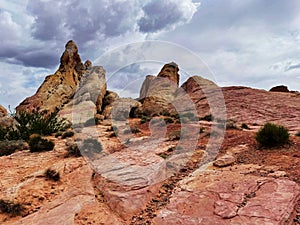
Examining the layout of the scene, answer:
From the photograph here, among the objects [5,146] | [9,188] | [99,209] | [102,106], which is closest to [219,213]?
[99,209]

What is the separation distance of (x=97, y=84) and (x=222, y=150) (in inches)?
1223

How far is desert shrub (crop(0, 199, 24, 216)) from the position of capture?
7.05m

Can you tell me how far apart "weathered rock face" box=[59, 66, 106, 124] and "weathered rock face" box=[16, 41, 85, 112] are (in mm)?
1880

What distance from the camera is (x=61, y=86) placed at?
41.4m

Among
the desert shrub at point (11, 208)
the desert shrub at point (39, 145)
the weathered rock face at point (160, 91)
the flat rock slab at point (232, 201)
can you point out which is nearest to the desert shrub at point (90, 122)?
the weathered rock face at point (160, 91)

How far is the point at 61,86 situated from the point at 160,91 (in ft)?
51.7

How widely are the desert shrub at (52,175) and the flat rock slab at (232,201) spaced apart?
154 inches

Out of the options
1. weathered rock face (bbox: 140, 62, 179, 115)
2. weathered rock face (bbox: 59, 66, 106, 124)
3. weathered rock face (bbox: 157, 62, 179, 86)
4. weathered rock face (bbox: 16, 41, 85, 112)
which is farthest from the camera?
weathered rock face (bbox: 157, 62, 179, 86)

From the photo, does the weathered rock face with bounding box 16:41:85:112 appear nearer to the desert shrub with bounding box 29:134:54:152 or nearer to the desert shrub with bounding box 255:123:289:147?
the desert shrub with bounding box 29:134:54:152

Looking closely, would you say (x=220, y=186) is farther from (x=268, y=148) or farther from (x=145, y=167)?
(x=268, y=148)

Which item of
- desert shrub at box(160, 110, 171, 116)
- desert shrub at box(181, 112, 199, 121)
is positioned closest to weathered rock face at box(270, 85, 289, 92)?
desert shrub at box(160, 110, 171, 116)

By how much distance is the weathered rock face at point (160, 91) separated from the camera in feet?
97.7

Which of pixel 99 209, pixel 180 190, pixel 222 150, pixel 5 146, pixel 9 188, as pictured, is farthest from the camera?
pixel 5 146

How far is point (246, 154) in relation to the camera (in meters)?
9.68
